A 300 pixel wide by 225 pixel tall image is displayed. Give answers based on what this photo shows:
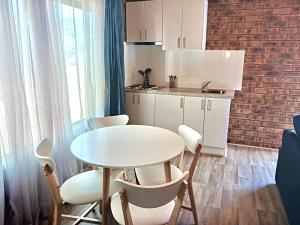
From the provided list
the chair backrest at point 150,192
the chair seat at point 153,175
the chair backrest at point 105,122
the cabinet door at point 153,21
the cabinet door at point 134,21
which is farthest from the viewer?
the cabinet door at point 134,21

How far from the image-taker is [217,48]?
3.79 meters

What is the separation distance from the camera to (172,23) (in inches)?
142

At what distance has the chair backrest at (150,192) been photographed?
1.26m

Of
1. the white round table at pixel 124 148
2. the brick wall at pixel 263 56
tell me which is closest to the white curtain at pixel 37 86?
the white round table at pixel 124 148

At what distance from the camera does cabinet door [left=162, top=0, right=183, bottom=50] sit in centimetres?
356

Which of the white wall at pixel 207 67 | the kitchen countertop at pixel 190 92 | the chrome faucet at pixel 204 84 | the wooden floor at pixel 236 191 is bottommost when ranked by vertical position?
the wooden floor at pixel 236 191

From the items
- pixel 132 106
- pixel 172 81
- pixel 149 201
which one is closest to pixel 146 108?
pixel 132 106

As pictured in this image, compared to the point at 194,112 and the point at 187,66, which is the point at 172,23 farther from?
the point at 194,112

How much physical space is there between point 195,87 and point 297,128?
83.3 inches

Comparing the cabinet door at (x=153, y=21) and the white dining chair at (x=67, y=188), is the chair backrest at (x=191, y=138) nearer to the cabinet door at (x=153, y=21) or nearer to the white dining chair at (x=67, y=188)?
the white dining chair at (x=67, y=188)

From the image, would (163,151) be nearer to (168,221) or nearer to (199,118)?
(168,221)

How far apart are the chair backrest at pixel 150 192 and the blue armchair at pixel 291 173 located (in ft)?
3.49

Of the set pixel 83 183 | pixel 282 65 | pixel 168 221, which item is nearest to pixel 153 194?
pixel 168 221

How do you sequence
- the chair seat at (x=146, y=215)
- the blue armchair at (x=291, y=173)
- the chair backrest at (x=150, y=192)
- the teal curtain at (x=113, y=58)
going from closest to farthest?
1. the chair backrest at (x=150, y=192)
2. the chair seat at (x=146, y=215)
3. the blue armchair at (x=291, y=173)
4. the teal curtain at (x=113, y=58)
